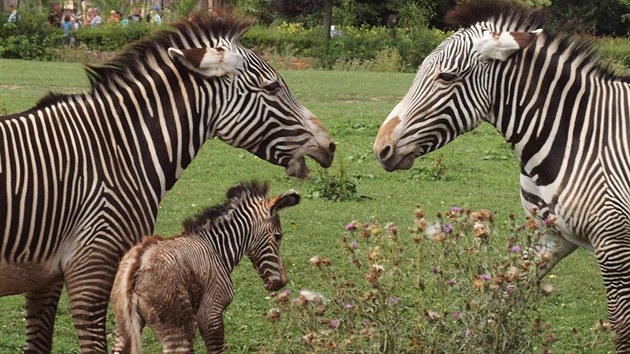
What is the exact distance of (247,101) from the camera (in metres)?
6.09

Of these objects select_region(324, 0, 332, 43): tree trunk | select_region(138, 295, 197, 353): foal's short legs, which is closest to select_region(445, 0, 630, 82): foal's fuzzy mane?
select_region(138, 295, 197, 353): foal's short legs

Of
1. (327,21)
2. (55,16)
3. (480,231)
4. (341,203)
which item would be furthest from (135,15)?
(480,231)

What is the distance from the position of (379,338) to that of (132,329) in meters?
1.23

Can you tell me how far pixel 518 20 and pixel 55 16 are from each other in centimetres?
3122

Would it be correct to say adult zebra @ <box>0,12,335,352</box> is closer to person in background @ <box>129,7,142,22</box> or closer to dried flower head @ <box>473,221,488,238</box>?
dried flower head @ <box>473,221,488,238</box>

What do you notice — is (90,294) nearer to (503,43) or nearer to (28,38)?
(503,43)

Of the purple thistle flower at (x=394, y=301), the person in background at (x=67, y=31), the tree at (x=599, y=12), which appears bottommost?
the tree at (x=599, y=12)

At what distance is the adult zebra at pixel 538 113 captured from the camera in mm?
6473

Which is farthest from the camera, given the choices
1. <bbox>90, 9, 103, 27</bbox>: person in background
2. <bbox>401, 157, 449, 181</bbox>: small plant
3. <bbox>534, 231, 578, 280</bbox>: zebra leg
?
<bbox>90, 9, 103, 27</bbox>: person in background

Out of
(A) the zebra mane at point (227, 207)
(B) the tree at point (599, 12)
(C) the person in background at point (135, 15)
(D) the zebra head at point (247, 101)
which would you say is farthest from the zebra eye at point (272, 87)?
(B) the tree at point (599, 12)

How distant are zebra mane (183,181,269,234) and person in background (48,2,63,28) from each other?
95.4ft

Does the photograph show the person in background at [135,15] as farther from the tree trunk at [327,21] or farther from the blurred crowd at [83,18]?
the tree trunk at [327,21]

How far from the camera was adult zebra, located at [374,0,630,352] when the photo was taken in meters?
6.47

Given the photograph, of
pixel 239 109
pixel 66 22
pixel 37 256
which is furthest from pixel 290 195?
pixel 66 22
